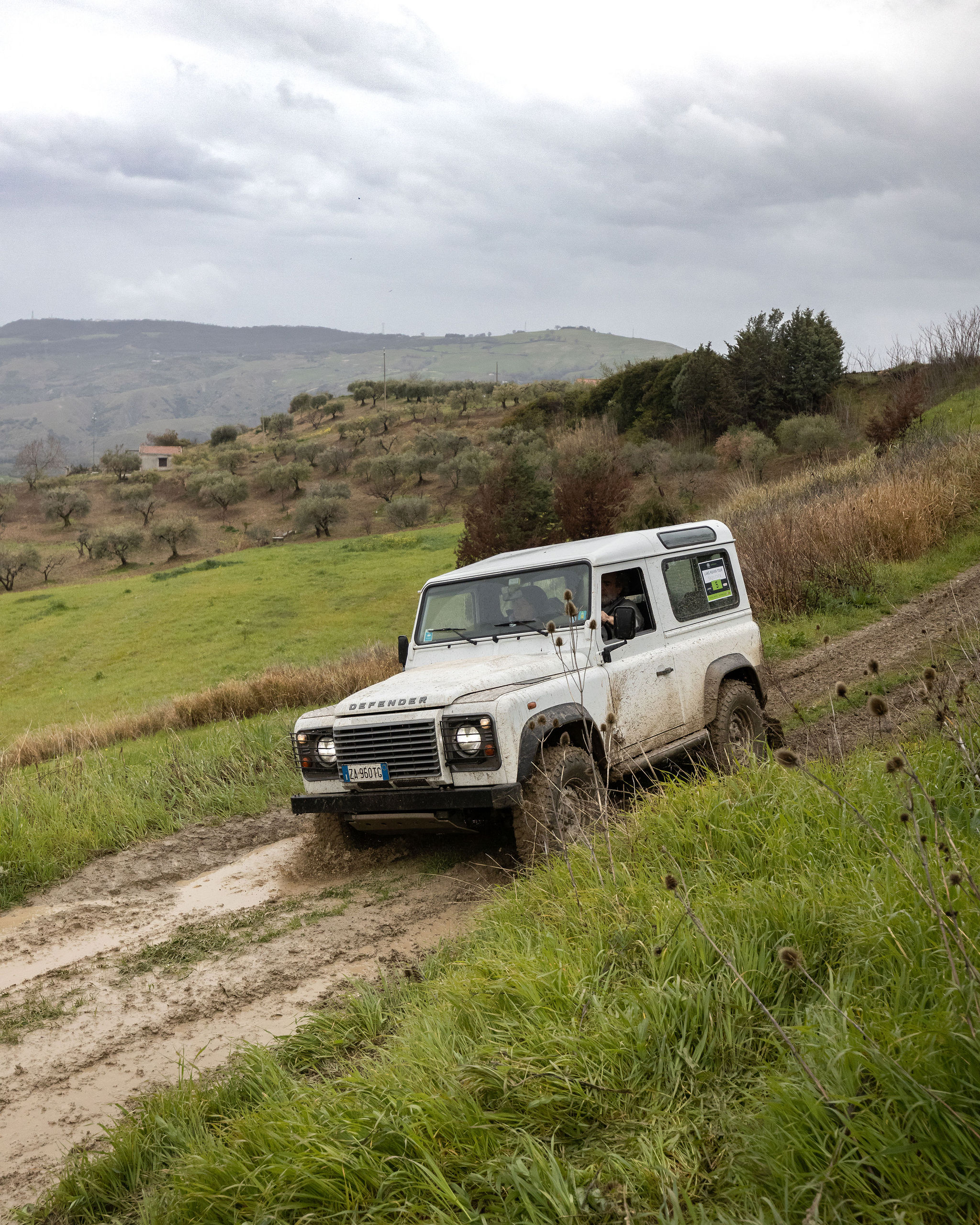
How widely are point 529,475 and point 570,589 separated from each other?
26075 millimetres

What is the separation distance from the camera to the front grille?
5.77 m

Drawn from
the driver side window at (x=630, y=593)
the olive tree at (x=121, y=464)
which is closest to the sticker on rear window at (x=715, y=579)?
the driver side window at (x=630, y=593)

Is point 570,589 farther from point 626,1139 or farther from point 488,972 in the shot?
point 626,1139

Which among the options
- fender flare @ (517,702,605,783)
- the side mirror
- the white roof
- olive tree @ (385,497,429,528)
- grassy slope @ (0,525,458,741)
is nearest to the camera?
fender flare @ (517,702,605,783)

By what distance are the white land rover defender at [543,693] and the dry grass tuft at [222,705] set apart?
8.49 m

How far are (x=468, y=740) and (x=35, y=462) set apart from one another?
85.0 m

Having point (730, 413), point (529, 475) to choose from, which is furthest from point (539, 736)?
point (730, 413)

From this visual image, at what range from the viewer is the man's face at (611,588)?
6949mm

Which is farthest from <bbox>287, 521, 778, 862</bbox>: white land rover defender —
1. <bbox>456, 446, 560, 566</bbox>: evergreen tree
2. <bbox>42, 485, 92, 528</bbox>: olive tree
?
<bbox>42, 485, 92, 528</bbox>: olive tree

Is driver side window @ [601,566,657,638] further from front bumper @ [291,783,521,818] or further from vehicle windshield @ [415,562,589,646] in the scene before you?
front bumper @ [291,783,521,818]

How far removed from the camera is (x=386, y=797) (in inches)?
232

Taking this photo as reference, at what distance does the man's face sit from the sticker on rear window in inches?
45.6

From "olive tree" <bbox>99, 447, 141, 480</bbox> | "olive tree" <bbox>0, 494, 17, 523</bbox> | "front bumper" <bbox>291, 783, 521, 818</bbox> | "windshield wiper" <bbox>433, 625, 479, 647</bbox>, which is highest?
"olive tree" <bbox>99, 447, 141, 480</bbox>

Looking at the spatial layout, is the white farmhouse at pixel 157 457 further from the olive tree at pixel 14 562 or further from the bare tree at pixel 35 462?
the olive tree at pixel 14 562
